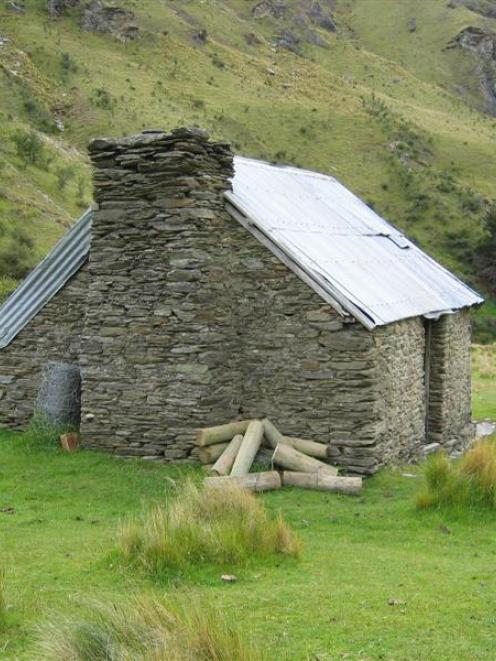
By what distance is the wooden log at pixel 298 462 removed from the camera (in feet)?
36.2

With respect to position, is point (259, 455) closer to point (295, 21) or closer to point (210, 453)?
point (210, 453)

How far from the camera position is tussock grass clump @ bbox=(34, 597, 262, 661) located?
4.82m

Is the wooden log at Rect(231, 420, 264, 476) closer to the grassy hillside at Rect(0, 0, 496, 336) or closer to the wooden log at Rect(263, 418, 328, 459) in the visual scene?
the wooden log at Rect(263, 418, 328, 459)

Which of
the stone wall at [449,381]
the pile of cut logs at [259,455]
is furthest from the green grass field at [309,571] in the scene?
the stone wall at [449,381]

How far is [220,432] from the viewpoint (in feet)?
38.4

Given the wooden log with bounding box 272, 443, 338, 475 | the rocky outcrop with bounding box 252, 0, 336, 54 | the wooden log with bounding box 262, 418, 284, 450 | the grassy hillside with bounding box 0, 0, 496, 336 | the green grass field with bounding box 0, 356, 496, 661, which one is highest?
the rocky outcrop with bounding box 252, 0, 336, 54

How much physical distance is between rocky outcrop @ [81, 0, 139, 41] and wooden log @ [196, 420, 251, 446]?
60353 millimetres

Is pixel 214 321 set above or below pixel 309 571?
above

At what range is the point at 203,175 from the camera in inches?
466

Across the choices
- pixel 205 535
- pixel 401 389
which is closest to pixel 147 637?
pixel 205 535

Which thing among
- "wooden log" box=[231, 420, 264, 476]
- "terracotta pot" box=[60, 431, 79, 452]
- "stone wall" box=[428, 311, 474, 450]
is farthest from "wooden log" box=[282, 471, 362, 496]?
"stone wall" box=[428, 311, 474, 450]

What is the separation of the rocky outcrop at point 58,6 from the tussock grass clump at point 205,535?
64815 mm

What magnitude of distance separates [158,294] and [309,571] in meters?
5.45

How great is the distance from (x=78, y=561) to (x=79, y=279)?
6490mm
